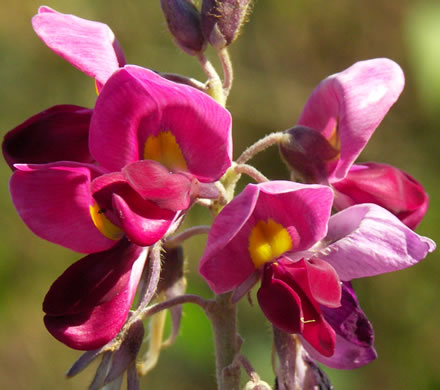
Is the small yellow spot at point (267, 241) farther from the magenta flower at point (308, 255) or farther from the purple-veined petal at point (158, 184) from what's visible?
the purple-veined petal at point (158, 184)

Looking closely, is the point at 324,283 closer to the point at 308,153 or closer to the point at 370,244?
the point at 370,244

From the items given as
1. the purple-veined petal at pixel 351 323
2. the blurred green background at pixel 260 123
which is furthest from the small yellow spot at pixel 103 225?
the blurred green background at pixel 260 123

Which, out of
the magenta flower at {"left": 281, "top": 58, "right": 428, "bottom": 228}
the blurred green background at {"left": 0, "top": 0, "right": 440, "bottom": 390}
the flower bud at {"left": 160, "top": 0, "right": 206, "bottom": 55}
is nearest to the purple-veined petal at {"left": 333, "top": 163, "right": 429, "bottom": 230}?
the magenta flower at {"left": 281, "top": 58, "right": 428, "bottom": 228}

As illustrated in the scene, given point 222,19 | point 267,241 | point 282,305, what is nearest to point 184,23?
point 222,19

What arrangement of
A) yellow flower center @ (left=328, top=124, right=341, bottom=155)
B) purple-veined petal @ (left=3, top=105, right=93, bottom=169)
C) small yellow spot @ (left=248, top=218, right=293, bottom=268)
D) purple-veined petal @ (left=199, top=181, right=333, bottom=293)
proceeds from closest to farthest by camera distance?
purple-veined petal @ (left=199, top=181, right=333, bottom=293) → small yellow spot @ (left=248, top=218, right=293, bottom=268) → purple-veined petal @ (left=3, top=105, right=93, bottom=169) → yellow flower center @ (left=328, top=124, right=341, bottom=155)

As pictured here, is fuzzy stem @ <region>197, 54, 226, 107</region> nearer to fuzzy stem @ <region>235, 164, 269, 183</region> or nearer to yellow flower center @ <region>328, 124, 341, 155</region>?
fuzzy stem @ <region>235, 164, 269, 183</region>

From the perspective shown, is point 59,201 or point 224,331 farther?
point 224,331
